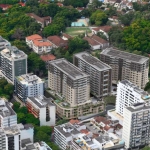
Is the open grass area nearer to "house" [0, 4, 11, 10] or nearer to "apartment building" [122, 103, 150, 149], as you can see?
"house" [0, 4, 11, 10]

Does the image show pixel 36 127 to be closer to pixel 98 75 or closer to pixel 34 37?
pixel 98 75

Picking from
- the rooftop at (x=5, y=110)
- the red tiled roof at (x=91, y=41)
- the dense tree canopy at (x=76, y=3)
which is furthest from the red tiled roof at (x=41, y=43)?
the dense tree canopy at (x=76, y=3)

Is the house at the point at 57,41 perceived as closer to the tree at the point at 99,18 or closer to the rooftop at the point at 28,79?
the tree at the point at 99,18

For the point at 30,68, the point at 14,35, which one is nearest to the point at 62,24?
the point at 14,35

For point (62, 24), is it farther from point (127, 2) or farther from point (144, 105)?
point (144, 105)

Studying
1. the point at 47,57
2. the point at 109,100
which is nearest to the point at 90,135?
the point at 109,100

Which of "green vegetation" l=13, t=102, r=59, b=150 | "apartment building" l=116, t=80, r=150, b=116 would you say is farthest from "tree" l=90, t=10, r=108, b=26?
"green vegetation" l=13, t=102, r=59, b=150
